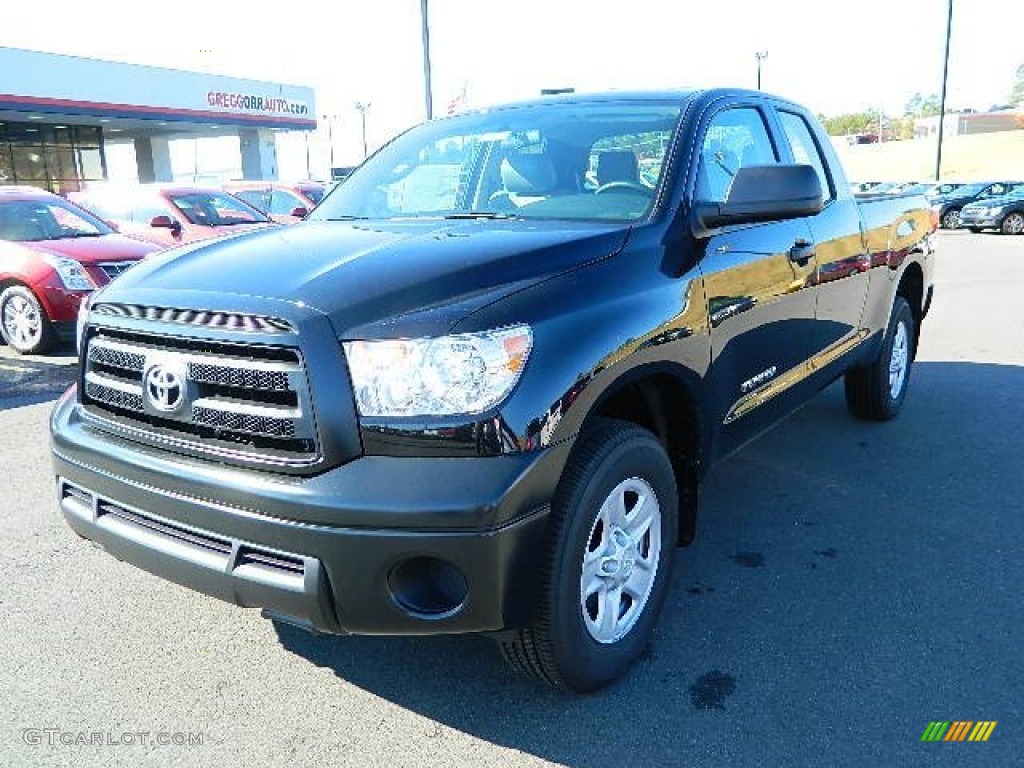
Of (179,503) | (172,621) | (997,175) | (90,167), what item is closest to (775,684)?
(179,503)

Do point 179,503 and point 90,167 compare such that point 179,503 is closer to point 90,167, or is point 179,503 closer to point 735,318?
point 735,318

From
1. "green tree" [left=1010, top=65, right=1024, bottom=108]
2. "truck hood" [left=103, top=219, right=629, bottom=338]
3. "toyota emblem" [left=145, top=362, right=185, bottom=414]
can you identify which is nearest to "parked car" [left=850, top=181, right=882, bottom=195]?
"truck hood" [left=103, top=219, right=629, bottom=338]

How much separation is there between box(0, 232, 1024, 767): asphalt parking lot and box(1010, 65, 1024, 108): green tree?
149768 millimetres

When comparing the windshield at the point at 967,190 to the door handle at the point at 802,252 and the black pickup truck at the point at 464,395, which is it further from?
the black pickup truck at the point at 464,395

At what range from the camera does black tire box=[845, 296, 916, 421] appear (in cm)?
535

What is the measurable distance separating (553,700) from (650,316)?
3.99ft

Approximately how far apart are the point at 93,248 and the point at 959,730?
8.22 metres

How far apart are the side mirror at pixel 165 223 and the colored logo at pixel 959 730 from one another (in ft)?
32.0

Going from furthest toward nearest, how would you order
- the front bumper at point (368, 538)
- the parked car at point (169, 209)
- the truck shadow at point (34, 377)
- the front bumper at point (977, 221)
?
the front bumper at point (977, 221), the parked car at point (169, 209), the truck shadow at point (34, 377), the front bumper at point (368, 538)

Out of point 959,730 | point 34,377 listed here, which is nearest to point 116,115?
point 34,377

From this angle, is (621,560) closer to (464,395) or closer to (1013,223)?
(464,395)

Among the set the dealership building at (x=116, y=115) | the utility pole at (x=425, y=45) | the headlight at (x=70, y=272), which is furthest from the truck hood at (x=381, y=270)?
the dealership building at (x=116, y=115)

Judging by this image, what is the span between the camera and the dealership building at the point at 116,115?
25.5 m

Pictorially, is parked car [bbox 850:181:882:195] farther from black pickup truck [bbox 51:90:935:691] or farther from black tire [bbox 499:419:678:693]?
black tire [bbox 499:419:678:693]
